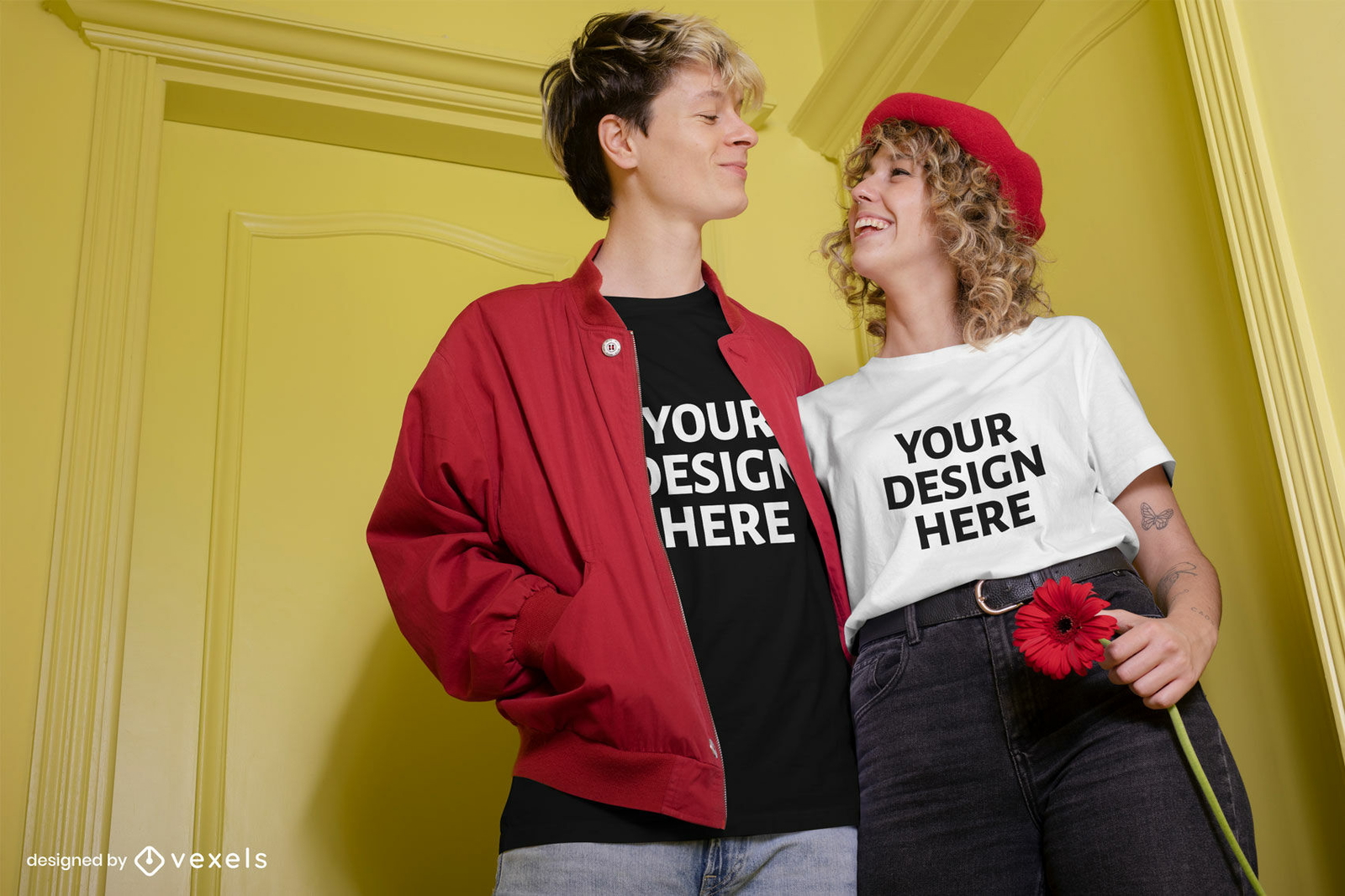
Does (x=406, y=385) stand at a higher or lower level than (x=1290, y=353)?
higher

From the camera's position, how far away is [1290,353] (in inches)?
55.4

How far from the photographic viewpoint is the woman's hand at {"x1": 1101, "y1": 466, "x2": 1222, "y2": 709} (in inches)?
42.3

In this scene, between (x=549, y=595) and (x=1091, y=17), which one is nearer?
(x=549, y=595)

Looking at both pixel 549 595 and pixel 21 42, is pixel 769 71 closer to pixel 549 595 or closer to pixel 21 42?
pixel 21 42

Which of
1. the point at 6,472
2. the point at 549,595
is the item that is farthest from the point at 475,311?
the point at 6,472

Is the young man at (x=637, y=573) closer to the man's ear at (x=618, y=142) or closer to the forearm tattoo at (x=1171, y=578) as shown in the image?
the man's ear at (x=618, y=142)

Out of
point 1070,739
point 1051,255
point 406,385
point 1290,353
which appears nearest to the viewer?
point 1070,739

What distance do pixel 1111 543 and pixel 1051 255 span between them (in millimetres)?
1022

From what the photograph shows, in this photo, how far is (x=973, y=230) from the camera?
4.95 feet

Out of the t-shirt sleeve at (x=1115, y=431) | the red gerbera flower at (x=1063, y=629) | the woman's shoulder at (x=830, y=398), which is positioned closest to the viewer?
the red gerbera flower at (x=1063, y=629)

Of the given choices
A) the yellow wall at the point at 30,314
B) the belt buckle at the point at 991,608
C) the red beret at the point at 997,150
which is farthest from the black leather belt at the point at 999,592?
the yellow wall at the point at 30,314

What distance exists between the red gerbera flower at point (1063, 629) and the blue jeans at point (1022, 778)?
13 centimetres

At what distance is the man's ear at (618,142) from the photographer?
1.66 metres

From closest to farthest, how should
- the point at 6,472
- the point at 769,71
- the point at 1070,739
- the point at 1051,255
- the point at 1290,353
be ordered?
the point at 1070,739, the point at 1290,353, the point at 6,472, the point at 1051,255, the point at 769,71
